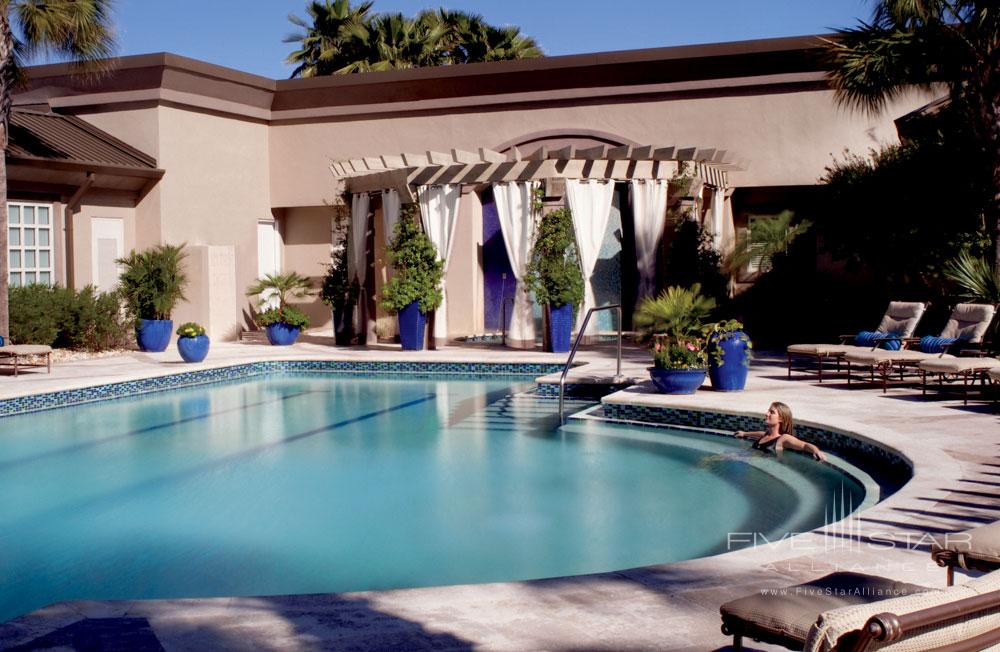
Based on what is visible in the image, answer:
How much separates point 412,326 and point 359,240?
2.12 m

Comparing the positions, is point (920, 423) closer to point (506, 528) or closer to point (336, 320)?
point (506, 528)

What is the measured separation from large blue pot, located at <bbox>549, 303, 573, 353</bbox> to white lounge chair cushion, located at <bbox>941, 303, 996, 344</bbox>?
17.5 feet

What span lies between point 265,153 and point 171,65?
299cm

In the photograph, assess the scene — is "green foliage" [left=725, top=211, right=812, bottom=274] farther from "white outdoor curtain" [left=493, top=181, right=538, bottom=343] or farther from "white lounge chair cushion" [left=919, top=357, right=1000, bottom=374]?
"white lounge chair cushion" [left=919, top=357, right=1000, bottom=374]

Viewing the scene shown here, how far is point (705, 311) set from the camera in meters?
11.2

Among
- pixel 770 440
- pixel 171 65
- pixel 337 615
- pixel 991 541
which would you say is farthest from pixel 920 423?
pixel 171 65

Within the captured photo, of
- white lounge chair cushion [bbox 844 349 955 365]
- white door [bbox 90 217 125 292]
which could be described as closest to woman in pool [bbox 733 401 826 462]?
white lounge chair cushion [bbox 844 349 955 365]

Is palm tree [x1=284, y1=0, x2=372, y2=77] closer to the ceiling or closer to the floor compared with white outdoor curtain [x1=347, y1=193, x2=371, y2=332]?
closer to the ceiling

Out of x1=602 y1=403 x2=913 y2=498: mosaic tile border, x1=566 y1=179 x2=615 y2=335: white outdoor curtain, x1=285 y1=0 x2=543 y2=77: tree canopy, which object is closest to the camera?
x1=602 y1=403 x2=913 y2=498: mosaic tile border

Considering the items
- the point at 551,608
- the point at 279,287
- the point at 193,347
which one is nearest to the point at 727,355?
the point at 551,608

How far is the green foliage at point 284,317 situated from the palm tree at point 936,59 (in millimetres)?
9160

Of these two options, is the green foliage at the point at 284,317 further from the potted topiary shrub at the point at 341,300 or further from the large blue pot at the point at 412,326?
the large blue pot at the point at 412,326

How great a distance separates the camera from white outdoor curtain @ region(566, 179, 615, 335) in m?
15.5

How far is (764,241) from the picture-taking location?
640 inches
